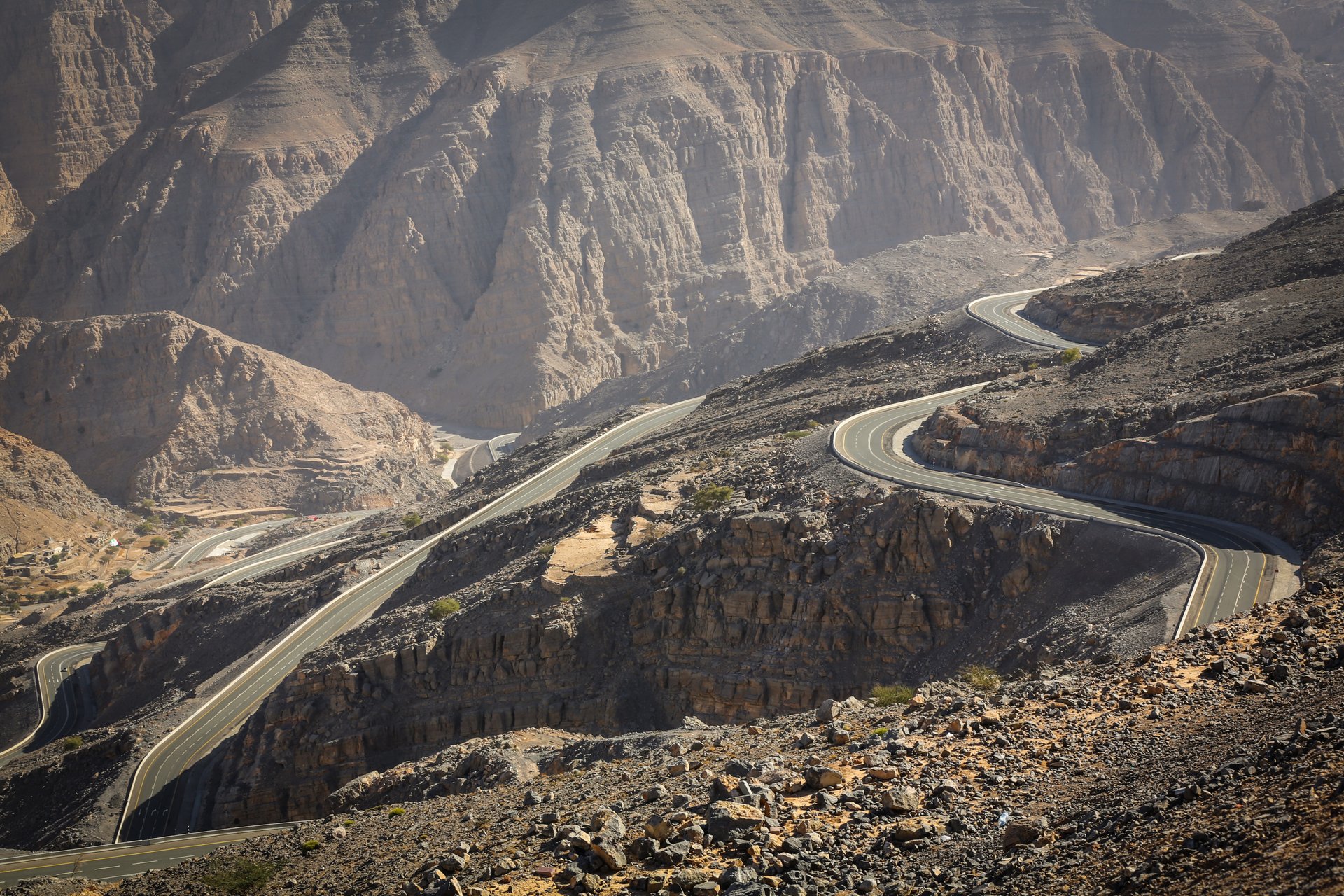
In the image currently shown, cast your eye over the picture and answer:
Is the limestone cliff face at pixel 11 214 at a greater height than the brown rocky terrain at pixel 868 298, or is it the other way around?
the limestone cliff face at pixel 11 214

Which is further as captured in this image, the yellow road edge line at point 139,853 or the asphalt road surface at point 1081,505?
the yellow road edge line at point 139,853

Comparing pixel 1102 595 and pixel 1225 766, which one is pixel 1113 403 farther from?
pixel 1225 766

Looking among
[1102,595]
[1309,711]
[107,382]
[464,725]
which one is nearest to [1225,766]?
[1309,711]

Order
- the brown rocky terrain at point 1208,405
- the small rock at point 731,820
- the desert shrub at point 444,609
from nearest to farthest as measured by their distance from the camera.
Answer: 1. the small rock at point 731,820
2. the brown rocky terrain at point 1208,405
3. the desert shrub at point 444,609

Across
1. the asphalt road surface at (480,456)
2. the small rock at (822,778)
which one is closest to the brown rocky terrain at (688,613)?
the small rock at (822,778)

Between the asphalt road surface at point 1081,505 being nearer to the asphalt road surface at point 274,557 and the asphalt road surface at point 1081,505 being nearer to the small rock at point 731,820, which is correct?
the small rock at point 731,820

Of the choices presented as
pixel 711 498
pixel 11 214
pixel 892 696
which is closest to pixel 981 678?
pixel 892 696

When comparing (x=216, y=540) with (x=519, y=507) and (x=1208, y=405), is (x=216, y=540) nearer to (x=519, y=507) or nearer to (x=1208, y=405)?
(x=519, y=507)
